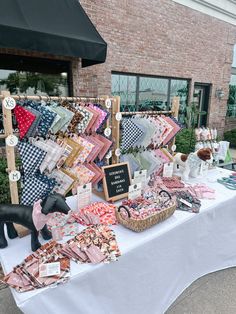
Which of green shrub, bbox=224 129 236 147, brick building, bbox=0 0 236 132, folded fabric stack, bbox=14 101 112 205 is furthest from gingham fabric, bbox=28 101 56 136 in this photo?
green shrub, bbox=224 129 236 147

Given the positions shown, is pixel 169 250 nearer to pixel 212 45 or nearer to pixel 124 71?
pixel 124 71

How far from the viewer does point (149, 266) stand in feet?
4.26

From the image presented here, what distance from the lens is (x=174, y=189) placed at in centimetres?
185

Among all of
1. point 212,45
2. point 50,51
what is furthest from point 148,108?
point 50,51

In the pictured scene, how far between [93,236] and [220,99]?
7256mm

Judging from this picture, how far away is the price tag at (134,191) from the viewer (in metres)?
1.57

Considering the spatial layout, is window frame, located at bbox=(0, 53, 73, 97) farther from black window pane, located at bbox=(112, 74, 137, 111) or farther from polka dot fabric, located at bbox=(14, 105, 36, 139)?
polka dot fabric, located at bbox=(14, 105, 36, 139)

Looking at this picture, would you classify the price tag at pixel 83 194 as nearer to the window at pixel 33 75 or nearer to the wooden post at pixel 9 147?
the wooden post at pixel 9 147

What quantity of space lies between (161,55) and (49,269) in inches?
218

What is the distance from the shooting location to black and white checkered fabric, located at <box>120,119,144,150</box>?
5.90 ft

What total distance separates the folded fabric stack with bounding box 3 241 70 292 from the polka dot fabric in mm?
691

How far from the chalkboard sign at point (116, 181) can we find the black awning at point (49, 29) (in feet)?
6.04

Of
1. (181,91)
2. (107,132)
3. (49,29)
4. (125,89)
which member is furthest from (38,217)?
(181,91)

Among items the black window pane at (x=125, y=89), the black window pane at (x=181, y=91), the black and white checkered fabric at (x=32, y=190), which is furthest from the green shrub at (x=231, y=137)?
the black and white checkered fabric at (x=32, y=190)
